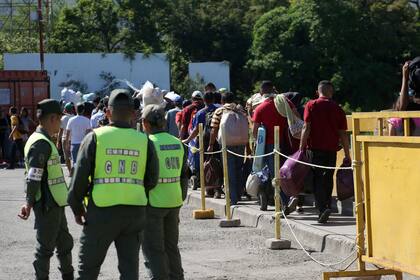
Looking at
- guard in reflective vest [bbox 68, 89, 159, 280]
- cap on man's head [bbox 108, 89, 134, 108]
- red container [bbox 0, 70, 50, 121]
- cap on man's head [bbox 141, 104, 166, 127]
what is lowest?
guard in reflective vest [bbox 68, 89, 159, 280]

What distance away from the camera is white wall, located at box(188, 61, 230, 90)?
182 feet

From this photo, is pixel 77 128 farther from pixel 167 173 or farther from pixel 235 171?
pixel 167 173

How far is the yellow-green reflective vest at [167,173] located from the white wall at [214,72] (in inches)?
1856

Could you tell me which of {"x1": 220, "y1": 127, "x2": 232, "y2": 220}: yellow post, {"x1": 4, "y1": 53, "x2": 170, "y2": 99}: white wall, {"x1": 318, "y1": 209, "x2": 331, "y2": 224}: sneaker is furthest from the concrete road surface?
{"x1": 4, "y1": 53, "x2": 170, "y2": 99}: white wall

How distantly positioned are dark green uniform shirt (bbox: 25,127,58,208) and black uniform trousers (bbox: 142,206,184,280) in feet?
3.11

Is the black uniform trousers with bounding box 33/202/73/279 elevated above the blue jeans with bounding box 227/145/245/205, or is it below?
below

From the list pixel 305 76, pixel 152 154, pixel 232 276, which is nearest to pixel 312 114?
pixel 232 276

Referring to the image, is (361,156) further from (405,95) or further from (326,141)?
(326,141)

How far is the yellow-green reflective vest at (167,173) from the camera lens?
26.2 feet

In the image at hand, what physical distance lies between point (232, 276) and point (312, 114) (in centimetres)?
309

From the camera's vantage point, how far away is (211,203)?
603 inches

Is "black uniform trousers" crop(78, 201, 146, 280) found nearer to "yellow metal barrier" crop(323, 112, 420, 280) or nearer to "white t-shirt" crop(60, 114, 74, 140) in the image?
"yellow metal barrier" crop(323, 112, 420, 280)

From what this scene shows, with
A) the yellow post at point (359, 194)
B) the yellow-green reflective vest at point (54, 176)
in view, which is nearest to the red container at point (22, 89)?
the yellow-green reflective vest at point (54, 176)

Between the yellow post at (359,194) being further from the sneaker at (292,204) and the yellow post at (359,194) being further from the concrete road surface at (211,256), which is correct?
the sneaker at (292,204)
